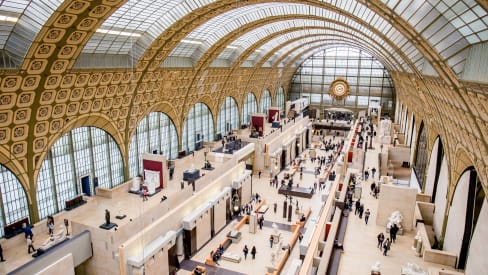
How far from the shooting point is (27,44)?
737 inches

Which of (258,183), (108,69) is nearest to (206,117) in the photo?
(258,183)

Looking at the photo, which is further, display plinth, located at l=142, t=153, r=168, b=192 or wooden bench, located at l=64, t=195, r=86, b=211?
display plinth, located at l=142, t=153, r=168, b=192

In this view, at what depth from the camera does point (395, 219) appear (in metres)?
22.2

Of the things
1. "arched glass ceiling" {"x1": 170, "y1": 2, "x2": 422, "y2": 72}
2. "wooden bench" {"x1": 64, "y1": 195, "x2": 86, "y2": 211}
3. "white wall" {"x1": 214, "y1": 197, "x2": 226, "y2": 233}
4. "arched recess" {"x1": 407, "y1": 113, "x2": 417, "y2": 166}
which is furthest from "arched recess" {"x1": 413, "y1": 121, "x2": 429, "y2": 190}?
"wooden bench" {"x1": 64, "y1": 195, "x2": 86, "y2": 211}

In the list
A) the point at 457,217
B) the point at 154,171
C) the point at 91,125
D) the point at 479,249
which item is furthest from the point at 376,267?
the point at 91,125

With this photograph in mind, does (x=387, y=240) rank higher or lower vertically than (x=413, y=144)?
lower

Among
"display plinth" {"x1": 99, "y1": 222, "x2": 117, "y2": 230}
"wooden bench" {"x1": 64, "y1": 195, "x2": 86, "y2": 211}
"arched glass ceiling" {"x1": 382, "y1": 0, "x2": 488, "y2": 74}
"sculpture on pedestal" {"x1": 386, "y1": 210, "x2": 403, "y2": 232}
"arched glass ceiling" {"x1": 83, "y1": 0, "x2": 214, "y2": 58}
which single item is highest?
"arched glass ceiling" {"x1": 83, "y1": 0, "x2": 214, "y2": 58}

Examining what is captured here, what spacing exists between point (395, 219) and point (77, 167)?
2181cm

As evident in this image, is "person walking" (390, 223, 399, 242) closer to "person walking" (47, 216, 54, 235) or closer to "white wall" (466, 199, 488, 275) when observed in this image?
"white wall" (466, 199, 488, 275)

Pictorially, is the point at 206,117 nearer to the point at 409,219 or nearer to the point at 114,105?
the point at 114,105

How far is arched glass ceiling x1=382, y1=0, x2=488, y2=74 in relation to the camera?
429 inches

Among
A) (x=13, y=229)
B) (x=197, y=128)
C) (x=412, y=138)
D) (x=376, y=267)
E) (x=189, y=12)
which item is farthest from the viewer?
(x=197, y=128)

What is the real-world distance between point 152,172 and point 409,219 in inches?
676

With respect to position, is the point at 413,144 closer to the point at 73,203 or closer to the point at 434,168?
the point at 434,168
